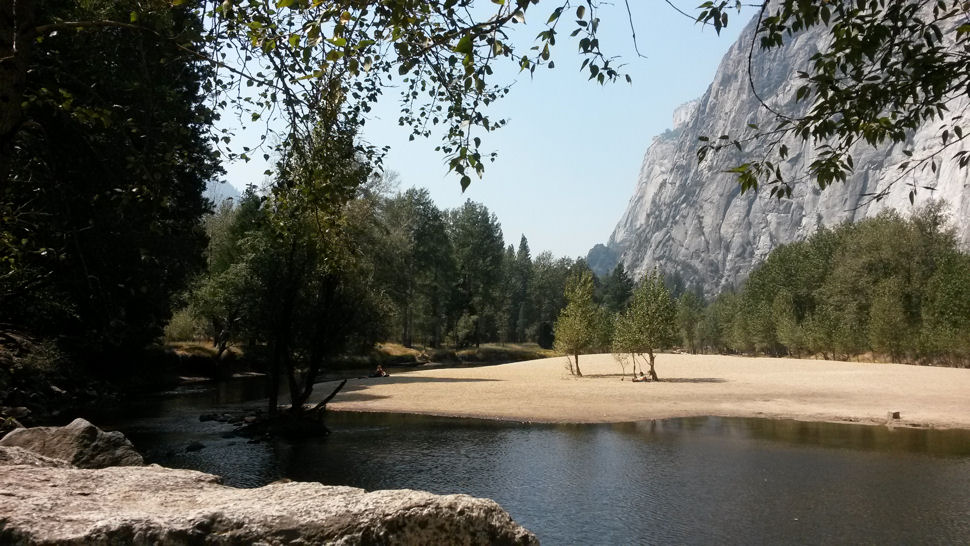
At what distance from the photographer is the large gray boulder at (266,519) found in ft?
11.9

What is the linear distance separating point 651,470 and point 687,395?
1705cm

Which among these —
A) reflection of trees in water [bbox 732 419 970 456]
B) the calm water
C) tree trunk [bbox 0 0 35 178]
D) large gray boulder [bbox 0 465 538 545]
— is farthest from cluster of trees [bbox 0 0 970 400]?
reflection of trees in water [bbox 732 419 970 456]

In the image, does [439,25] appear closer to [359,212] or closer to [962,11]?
[962,11]

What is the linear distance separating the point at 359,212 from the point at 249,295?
1046 cm

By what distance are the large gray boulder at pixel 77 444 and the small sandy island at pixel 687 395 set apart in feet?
59.6

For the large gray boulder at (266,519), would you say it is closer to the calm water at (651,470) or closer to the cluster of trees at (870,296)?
the calm water at (651,470)

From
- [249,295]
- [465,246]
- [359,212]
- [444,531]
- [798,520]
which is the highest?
[465,246]

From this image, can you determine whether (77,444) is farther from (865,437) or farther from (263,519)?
(865,437)

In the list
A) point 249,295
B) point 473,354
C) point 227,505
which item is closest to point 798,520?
point 227,505

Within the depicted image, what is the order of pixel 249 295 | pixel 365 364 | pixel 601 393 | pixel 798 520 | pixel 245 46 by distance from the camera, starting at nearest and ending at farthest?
pixel 245 46, pixel 798 520, pixel 249 295, pixel 601 393, pixel 365 364

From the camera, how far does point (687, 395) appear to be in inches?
1264

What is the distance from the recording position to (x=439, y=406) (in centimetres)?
2831

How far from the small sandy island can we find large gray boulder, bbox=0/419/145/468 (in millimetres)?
18153

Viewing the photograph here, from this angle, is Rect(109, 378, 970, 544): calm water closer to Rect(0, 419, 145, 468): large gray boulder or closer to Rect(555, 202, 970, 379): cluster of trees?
Rect(0, 419, 145, 468): large gray boulder
